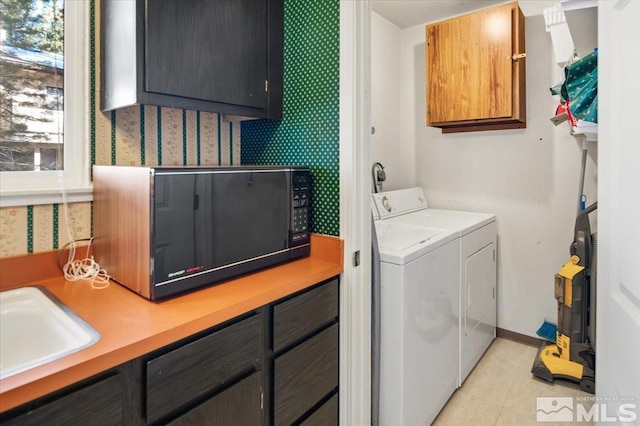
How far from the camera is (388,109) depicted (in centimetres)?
288

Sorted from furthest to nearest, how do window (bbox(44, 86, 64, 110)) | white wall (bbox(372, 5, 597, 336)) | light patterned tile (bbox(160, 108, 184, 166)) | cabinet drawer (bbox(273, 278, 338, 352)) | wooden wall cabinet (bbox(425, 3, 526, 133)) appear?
white wall (bbox(372, 5, 597, 336)) < wooden wall cabinet (bbox(425, 3, 526, 133)) < light patterned tile (bbox(160, 108, 184, 166)) < window (bbox(44, 86, 64, 110)) < cabinet drawer (bbox(273, 278, 338, 352))

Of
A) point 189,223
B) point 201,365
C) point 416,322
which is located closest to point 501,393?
point 416,322

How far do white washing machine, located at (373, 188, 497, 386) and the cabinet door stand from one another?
1.21m

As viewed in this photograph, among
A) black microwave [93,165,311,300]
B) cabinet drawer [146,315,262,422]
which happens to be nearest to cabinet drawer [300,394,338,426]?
cabinet drawer [146,315,262,422]

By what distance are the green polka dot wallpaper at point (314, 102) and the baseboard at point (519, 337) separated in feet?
6.61

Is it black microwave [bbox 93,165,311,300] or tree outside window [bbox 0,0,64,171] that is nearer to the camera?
black microwave [bbox 93,165,311,300]

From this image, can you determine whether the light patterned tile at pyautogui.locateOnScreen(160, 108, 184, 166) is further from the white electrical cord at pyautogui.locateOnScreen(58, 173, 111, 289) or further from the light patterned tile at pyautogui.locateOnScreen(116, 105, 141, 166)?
the white electrical cord at pyautogui.locateOnScreen(58, 173, 111, 289)

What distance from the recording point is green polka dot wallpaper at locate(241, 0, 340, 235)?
4.50 ft

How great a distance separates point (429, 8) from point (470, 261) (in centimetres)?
180

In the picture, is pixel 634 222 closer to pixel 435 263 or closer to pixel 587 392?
pixel 435 263

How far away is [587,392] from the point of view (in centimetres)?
205

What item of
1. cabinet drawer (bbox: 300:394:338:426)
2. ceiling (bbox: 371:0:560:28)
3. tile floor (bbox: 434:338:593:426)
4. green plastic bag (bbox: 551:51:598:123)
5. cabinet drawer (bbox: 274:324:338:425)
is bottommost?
tile floor (bbox: 434:338:593:426)

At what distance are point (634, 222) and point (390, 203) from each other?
1.62m

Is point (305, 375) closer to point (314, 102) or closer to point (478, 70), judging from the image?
point (314, 102)
